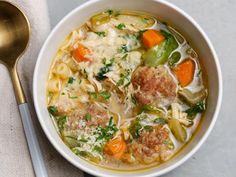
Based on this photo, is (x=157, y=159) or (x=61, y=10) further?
(x=61, y=10)

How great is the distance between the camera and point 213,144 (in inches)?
138

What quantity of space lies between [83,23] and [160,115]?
30.8 inches

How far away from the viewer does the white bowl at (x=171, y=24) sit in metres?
3.20

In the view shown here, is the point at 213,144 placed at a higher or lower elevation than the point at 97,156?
higher

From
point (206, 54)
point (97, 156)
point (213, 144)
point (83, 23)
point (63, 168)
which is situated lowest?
point (63, 168)

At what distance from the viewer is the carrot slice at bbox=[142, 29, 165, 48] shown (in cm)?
340

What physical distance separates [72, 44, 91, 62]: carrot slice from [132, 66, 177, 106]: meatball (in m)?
0.35

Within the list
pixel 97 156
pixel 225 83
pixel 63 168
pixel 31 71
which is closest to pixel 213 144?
pixel 225 83

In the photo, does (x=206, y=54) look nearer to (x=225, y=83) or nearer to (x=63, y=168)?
(x=225, y=83)

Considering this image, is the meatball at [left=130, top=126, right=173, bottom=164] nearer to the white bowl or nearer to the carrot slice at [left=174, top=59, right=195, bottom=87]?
the white bowl

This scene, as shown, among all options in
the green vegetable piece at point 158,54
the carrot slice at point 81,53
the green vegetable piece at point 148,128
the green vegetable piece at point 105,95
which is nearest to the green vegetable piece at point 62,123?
the green vegetable piece at point 105,95

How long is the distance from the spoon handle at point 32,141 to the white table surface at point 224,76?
0.66 m

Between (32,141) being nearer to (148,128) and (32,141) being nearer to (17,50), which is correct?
(17,50)

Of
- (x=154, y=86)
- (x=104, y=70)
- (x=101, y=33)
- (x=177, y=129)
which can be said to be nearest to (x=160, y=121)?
(x=177, y=129)
